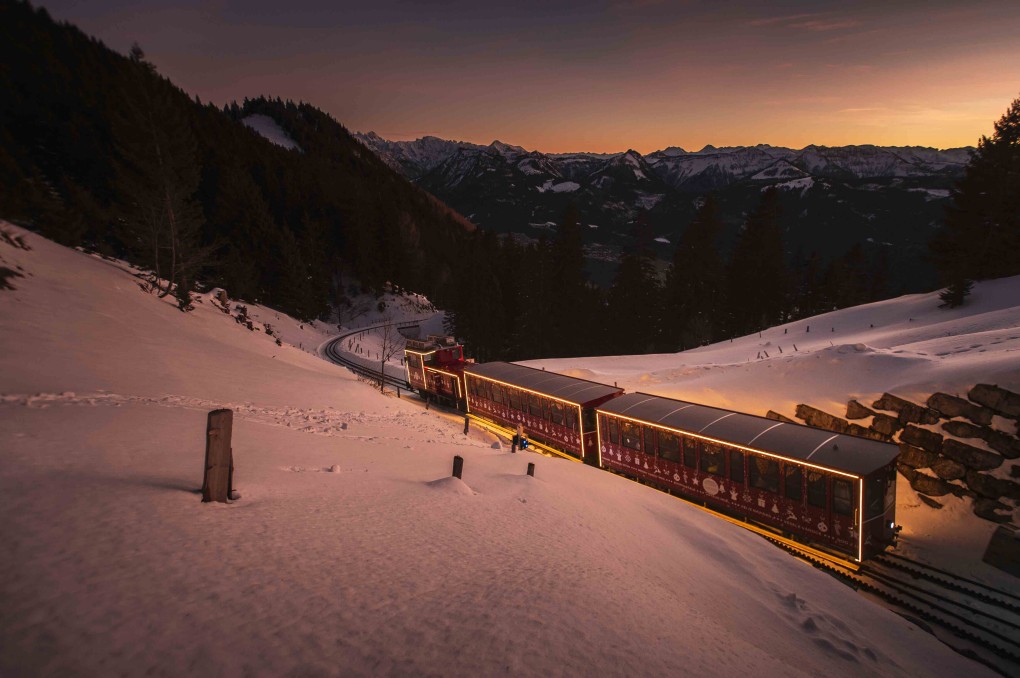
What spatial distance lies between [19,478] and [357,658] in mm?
6203

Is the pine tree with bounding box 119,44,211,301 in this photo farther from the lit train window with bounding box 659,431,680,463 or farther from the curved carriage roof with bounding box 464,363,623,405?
the lit train window with bounding box 659,431,680,463

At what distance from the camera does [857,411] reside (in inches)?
691

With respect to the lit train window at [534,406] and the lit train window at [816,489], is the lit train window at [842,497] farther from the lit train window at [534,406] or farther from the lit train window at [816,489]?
the lit train window at [534,406]

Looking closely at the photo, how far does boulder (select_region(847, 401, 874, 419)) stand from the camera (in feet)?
56.8

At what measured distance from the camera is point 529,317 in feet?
174

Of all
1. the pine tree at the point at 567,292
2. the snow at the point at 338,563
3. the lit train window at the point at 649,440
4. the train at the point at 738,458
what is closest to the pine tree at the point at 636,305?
the pine tree at the point at 567,292

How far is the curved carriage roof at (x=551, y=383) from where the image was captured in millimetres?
20616

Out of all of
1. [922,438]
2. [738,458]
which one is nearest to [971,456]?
[922,438]

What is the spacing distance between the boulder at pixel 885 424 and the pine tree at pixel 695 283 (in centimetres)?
3689

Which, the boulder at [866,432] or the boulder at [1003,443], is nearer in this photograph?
the boulder at [1003,443]

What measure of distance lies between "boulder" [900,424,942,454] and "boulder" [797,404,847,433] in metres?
1.95

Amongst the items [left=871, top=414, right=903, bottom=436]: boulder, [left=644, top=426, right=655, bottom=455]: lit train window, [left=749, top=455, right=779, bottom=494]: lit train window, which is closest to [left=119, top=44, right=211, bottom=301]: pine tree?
[left=644, top=426, right=655, bottom=455]: lit train window

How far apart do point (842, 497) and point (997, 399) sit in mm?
7232

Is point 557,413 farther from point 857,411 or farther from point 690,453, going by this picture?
point 857,411
